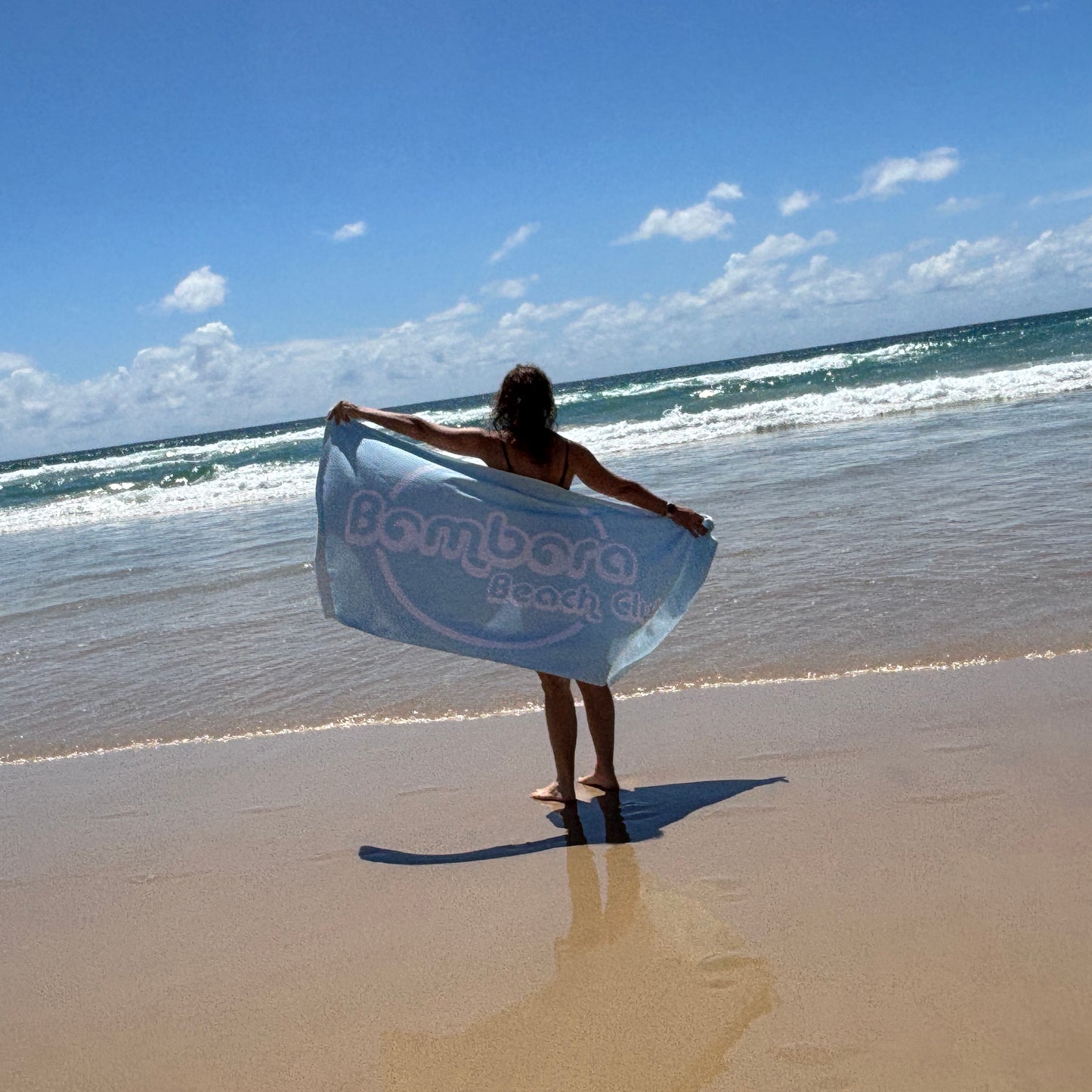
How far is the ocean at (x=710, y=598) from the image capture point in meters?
4.96

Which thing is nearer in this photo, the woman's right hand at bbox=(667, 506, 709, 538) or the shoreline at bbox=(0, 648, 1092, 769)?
the woman's right hand at bbox=(667, 506, 709, 538)

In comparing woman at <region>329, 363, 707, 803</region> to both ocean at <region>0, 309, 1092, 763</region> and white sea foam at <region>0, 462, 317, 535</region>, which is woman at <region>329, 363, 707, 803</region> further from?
white sea foam at <region>0, 462, 317, 535</region>

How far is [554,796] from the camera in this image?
372 cm

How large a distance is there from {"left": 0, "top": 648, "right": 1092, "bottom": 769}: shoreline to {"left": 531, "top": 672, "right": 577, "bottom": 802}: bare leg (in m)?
0.85

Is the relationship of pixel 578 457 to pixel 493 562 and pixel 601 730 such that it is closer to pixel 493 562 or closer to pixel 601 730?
pixel 493 562

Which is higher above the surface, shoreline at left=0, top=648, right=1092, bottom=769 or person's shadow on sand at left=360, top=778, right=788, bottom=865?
shoreline at left=0, top=648, right=1092, bottom=769

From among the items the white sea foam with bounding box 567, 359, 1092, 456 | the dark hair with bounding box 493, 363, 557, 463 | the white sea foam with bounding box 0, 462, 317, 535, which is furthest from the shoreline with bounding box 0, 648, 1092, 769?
the white sea foam with bounding box 567, 359, 1092, 456

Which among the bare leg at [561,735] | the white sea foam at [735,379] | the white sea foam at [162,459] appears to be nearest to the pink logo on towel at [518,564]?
the bare leg at [561,735]

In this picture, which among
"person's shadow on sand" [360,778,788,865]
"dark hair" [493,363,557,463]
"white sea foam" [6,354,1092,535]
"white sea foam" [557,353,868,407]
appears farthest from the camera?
"white sea foam" [557,353,868,407]

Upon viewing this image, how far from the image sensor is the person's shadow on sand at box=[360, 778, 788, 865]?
333 centimetres

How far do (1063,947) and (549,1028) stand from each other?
1.17 metres

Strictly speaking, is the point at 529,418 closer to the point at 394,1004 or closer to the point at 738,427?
the point at 394,1004

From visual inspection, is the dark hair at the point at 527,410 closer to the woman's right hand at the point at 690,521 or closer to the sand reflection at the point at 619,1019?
the woman's right hand at the point at 690,521

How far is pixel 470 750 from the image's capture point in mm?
4258
